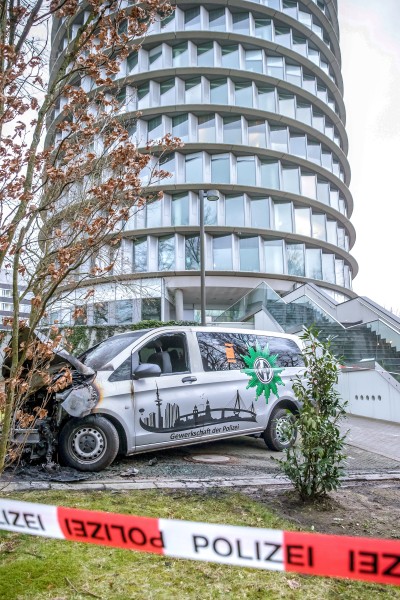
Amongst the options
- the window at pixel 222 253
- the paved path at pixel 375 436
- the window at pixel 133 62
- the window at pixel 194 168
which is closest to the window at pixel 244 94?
the window at pixel 194 168

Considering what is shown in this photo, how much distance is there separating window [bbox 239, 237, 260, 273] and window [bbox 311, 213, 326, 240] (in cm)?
495

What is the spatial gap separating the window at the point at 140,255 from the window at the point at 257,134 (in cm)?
968

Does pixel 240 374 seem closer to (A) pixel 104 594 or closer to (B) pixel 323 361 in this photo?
(B) pixel 323 361

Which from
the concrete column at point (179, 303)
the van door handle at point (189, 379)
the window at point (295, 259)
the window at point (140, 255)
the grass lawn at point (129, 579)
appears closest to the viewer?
the grass lawn at point (129, 579)

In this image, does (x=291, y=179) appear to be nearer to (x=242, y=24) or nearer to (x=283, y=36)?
(x=283, y=36)

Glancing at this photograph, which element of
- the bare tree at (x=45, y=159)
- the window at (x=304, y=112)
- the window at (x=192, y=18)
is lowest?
the bare tree at (x=45, y=159)

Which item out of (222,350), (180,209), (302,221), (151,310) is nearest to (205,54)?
(180,209)

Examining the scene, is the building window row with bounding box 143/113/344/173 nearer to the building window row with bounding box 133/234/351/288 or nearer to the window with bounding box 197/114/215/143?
the window with bounding box 197/114/215/143

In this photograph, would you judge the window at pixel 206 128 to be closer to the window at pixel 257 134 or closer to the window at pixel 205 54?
the window at pixel 257 134

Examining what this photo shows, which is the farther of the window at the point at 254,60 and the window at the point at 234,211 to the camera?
the window at the point at 254,60

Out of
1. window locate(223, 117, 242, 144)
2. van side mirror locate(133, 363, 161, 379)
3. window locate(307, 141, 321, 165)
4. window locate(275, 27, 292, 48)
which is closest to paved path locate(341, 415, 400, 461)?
van side mirror locate(133, 363, 161, 379)

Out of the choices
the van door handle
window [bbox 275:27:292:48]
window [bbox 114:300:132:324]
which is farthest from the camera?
window [bbox 275:27:292:48]

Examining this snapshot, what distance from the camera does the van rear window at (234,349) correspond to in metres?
7.68

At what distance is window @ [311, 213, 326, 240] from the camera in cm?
3241
